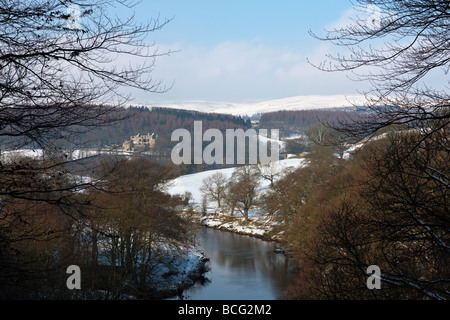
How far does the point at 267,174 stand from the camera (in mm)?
43656

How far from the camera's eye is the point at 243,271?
742 inches

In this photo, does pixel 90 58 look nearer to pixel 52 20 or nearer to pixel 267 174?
pixel 52 20

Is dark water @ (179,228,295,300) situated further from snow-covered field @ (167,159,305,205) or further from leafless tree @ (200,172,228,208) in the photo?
snow-covered field @ (167,159,305,205)

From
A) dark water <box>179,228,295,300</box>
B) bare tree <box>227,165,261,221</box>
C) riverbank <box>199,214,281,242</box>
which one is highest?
bare tree <box>227,165,261,221</box>

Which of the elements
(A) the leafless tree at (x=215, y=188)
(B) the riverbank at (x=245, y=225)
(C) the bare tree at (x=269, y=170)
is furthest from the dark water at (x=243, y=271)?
(C) the bare tree at (x=269, y=170)

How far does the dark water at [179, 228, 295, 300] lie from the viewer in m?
15.5

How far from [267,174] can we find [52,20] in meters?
40.6

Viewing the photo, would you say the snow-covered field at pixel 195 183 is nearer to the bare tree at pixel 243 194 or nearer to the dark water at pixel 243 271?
the bare tree at pixel 243 194

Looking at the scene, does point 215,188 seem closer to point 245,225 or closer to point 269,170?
point 269,170

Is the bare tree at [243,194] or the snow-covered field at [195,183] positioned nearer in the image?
the bare tree at [243,194]

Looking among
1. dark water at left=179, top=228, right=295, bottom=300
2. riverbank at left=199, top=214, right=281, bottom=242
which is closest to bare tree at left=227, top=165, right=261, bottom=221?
riverbank at left=199, top=214, right=281, bottom=242

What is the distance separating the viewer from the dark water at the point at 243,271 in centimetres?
1552

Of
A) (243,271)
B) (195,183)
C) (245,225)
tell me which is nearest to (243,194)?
(245,225)
